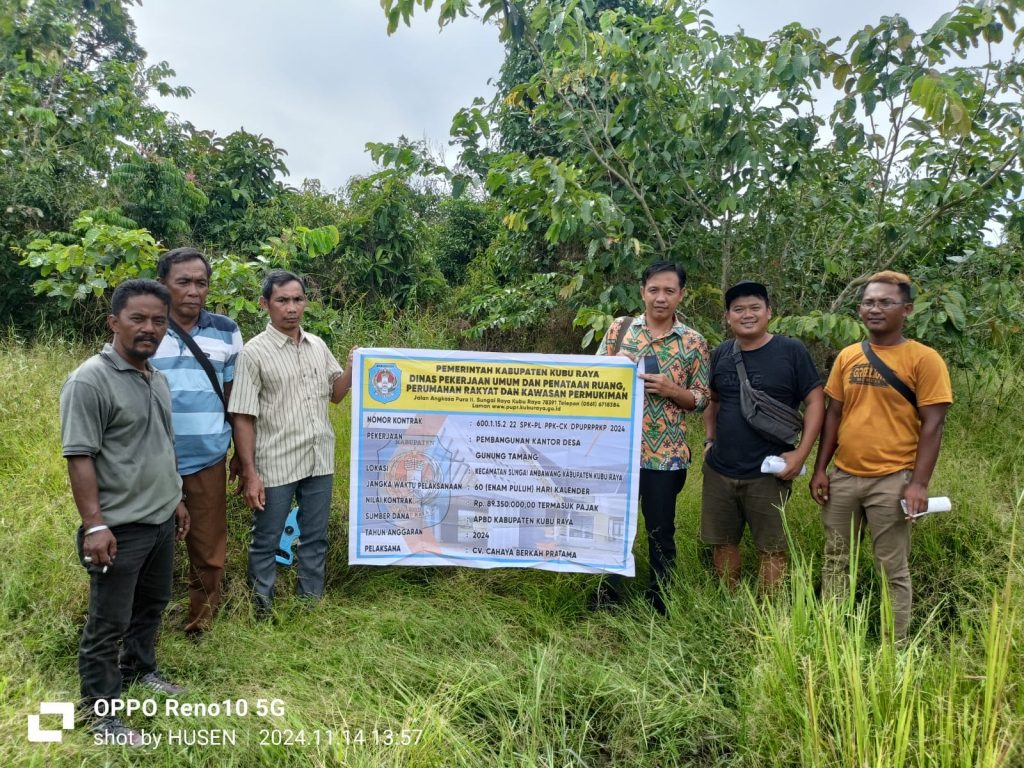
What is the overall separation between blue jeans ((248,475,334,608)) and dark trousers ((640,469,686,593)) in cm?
162

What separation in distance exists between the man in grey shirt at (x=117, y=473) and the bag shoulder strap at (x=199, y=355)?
1.22 feet

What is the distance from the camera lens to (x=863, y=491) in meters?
2.85

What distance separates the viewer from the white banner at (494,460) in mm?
3213

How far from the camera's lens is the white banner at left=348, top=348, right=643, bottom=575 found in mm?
3213

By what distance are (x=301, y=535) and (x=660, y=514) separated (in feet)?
5.95

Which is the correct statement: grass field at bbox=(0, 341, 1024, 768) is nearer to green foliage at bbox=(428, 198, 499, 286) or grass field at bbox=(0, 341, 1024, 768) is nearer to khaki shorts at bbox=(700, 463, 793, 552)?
khaki shorts at bbox=(700, 463, 793, 552)

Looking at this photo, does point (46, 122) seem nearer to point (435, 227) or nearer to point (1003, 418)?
point (435, 227)

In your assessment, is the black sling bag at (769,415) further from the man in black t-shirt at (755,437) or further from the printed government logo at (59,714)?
the printed government logo at (59,714)

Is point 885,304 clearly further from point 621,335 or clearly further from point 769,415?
point 621,335

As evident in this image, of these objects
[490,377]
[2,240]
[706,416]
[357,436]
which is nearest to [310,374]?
[357,436]

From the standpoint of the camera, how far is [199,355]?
2.93 metres

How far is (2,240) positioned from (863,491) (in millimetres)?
8302

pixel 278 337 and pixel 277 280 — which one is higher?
pixel 277 280

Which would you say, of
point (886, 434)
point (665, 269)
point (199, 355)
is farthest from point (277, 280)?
point (886, 434)
